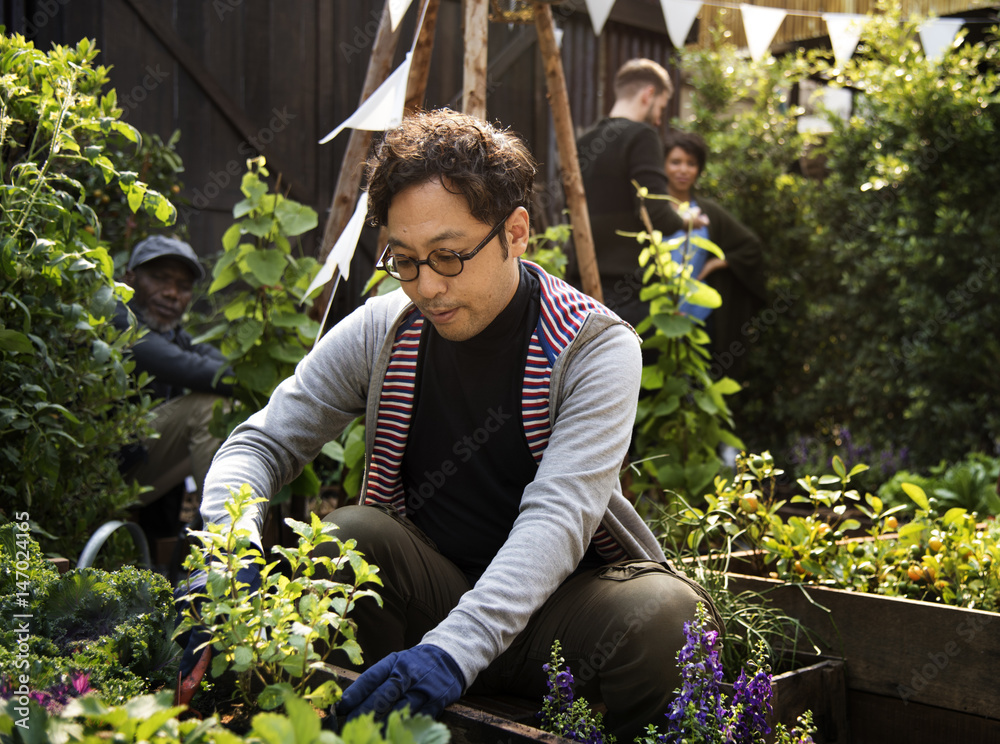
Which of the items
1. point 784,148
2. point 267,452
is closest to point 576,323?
point 267,452

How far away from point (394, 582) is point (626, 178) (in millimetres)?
2567

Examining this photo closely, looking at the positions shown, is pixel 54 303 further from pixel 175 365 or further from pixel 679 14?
pixel 679 14

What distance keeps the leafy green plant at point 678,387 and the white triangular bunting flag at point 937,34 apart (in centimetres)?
233

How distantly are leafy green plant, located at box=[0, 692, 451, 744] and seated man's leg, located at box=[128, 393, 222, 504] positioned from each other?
7.94 ft

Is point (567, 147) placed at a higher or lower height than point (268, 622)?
higher

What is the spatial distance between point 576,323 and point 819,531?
912 millimetres

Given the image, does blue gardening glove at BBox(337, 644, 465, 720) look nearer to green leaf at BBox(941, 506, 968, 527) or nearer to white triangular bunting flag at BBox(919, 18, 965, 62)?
green leaf at BBox(941, 506, 968, 527)

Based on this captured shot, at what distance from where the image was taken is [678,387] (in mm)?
2926

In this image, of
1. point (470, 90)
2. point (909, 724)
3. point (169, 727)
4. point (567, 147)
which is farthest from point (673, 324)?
point (169, 727)

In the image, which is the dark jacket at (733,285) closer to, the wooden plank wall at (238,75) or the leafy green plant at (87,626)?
the wooden plank wall at (238,75)

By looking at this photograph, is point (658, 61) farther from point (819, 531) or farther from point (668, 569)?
point (668, 569)

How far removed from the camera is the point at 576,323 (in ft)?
5.53

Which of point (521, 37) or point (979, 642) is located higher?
point (521, 37)

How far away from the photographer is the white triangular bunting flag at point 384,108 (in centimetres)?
216
